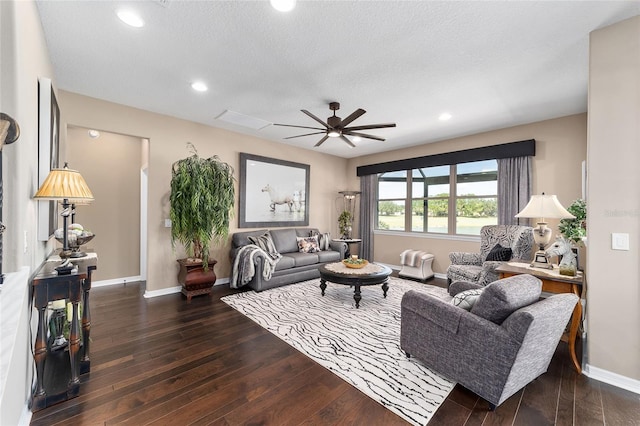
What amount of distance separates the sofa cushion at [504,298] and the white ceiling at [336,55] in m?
1.96

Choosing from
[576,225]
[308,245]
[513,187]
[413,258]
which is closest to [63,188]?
[308,245]

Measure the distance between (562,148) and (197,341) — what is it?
552 centimetres

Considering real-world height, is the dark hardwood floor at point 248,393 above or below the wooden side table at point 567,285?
below

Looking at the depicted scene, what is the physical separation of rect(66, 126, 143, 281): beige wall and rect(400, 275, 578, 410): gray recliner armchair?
496 cm

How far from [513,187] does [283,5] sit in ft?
14.4

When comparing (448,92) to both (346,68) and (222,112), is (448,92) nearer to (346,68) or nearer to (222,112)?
(346,68)

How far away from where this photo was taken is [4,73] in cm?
148

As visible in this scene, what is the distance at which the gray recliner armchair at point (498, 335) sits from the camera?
1665mm

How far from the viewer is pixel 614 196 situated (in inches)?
82.4

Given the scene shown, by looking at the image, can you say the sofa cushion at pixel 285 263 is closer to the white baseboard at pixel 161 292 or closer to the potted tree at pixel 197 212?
the potted tree at pixel 197 212

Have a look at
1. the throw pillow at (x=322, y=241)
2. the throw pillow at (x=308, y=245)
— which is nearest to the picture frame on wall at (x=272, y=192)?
the throw pillow at (x=322, y=241)

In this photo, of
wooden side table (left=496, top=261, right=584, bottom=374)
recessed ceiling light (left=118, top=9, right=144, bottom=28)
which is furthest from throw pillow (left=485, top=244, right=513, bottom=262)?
recessed ceiling light (left=118, top=9, right=144, bottom=28)

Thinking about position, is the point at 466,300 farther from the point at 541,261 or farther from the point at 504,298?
the point at 541,261

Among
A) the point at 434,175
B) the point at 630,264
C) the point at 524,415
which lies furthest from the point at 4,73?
the point at 434,175
